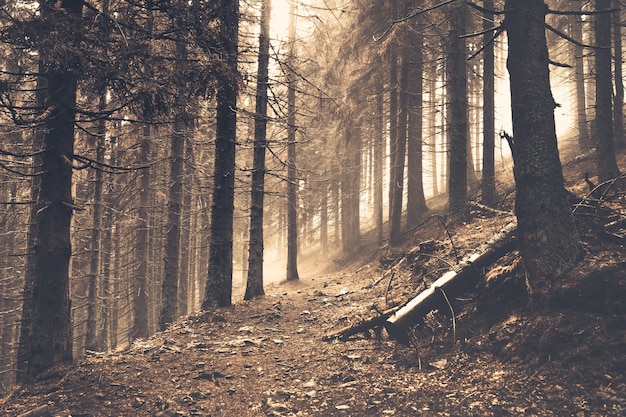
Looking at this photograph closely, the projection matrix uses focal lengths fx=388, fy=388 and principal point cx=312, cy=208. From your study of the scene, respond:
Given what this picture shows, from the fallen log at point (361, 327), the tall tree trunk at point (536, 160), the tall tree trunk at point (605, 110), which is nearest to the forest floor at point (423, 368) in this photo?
the fallen log at point (361, 327)

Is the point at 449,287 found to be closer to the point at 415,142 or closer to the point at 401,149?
the point at 401,149

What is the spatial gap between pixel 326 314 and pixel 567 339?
640cm

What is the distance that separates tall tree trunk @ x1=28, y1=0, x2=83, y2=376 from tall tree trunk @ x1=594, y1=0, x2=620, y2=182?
1313 centimetres

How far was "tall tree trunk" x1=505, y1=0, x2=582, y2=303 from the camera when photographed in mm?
5777

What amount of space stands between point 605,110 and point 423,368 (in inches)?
388

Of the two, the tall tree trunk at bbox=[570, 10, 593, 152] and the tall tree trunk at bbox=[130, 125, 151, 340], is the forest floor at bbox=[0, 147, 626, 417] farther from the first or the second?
the tall tree trunk at bbox=[570, 10, 593, 152]

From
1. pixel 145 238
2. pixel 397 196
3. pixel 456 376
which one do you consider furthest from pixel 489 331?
pixel 145 238

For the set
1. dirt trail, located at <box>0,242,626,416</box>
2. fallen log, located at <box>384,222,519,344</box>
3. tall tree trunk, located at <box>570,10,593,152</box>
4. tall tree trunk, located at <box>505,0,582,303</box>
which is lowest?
dirt trail, located at <box>0,242,626,416</box>

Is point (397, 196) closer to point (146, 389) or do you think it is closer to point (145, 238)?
point (145, 238)

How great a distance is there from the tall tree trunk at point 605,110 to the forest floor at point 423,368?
4382mm

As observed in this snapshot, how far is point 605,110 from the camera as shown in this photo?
36.5 feet

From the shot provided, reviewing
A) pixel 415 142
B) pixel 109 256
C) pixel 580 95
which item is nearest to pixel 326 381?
pixel 415 142

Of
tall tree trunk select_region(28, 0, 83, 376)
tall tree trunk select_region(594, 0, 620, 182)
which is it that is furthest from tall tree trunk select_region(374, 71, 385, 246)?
tall tree trunk select_region(28, 0, 83, 376)

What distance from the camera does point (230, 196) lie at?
423 inches
